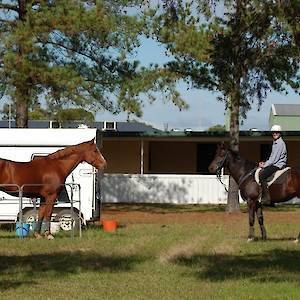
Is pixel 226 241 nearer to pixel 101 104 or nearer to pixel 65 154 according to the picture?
pixel 65 154

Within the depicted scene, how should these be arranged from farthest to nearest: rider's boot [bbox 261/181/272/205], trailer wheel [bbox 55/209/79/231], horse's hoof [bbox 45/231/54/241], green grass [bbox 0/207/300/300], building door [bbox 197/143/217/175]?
building door [bbox 197/143/217/175], trailer wheel [bbox 55/209/79/231], rider's boot [bbox 261/181/272/205], horse's hoof [bbox 45/231/54/241], green grass [bbox 0/207/300/300]

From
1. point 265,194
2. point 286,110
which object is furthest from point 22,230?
point 286,110

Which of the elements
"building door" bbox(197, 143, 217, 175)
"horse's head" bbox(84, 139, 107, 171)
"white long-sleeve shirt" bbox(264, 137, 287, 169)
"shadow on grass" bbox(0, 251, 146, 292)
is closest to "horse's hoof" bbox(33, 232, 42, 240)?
"horse's head" bbox(84, 139, 107, 171)

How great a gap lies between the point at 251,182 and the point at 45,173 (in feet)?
14.9

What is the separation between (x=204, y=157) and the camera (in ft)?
108

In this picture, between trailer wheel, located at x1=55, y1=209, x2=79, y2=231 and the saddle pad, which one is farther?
trailer wheel, located at x1=55, y1=209, x2=79, y2=231

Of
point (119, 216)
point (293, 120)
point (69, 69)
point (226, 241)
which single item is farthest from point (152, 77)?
point (293, 120)

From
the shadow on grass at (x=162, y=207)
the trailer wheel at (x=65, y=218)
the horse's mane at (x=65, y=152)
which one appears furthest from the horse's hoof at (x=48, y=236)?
the shadow on grass at (x=162, y=207)

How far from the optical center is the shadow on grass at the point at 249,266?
33.6 ft

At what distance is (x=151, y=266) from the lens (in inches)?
445

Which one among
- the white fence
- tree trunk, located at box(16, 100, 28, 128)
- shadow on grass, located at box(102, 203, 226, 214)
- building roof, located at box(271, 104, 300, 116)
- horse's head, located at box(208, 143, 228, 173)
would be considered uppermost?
building roof, located at box(271, 104, 300, 116)

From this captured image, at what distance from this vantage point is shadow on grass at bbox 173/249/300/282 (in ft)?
33.6

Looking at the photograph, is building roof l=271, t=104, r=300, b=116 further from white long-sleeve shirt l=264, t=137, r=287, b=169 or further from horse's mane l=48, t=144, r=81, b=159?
white long-sleeve shirt l=264, t=137, r=287, b=169

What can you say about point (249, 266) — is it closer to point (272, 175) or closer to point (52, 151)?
point (272, 175)
